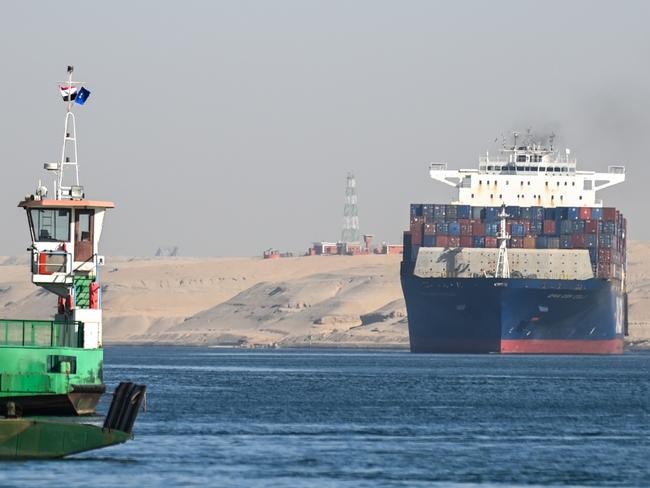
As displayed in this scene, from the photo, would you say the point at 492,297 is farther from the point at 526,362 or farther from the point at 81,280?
the point at 81,280

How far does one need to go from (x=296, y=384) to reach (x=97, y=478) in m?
54.4

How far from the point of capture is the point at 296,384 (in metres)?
94.8

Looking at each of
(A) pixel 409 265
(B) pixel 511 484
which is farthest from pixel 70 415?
(A) pixel 409 265

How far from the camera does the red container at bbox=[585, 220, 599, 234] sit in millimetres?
154375

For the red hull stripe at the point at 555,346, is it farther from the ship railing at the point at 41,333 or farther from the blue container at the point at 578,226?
the ship railing at the point at 41,333

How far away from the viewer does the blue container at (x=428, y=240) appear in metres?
156

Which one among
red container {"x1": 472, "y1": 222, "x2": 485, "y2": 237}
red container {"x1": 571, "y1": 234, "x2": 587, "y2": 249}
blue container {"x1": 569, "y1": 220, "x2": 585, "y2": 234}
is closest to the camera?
red container {"x1": 571, "y1": 234, "x2": 587, "y2": 249}

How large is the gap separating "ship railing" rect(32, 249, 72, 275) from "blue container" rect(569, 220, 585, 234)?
10898 centimetres

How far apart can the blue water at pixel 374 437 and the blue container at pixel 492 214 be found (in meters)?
57.6

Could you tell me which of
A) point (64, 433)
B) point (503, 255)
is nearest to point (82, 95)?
point (64, 433)

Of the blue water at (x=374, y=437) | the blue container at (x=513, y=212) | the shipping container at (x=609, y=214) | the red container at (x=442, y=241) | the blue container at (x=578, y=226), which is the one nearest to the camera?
the blue water at (x=374, y=437)

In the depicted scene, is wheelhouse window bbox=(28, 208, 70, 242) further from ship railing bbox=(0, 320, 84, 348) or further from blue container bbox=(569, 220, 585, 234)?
blue container bbox=(569, 220, 585, 234)

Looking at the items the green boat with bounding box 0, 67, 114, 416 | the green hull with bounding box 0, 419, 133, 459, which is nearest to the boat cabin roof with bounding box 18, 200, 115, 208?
the green boat with bounding box 0, 67, 114, 416

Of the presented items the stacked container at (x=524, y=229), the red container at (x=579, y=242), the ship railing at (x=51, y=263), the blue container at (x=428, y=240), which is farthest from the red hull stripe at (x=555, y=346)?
the ship railing at (x=51, y=263)
